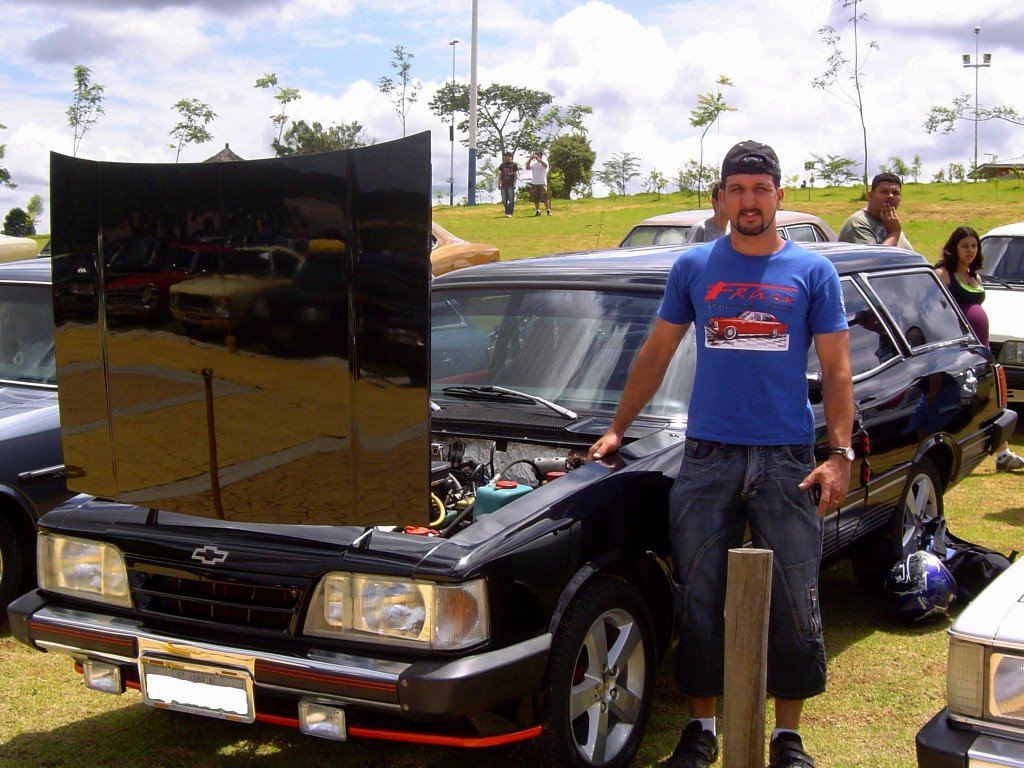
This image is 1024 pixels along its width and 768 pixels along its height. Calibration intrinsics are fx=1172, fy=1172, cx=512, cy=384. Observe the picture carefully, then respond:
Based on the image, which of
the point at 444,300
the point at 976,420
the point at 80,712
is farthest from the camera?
the point at 976,420

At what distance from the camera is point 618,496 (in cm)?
364

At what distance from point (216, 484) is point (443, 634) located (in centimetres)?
86

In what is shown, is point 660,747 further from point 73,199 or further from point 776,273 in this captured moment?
point 73,199

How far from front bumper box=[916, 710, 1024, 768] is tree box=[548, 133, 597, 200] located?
128ft

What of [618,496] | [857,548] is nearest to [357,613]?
[618,496]

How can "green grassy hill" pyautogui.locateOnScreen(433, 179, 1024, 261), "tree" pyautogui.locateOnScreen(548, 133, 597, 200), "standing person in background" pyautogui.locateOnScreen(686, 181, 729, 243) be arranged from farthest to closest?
"tree" pyautogui.locateOnScreen(548, 133, 597, 200) → "green grassy hill" pyautogui.locateOnScreen(433, 179, 1024, 261) → "standing person in background" pyautogui.locateOnScreen(686, 181, 729, 243)

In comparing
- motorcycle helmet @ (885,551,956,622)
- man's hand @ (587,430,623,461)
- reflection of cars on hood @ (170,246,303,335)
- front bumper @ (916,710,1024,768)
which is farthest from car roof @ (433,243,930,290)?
front bumper @ (916,710,1024,768)

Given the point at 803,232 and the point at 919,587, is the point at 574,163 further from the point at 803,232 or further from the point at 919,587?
the point at 919,587

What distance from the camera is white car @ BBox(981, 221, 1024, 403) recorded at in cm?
919

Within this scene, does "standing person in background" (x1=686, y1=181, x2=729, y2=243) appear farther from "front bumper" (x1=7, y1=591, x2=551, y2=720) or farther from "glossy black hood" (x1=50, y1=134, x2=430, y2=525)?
"front bumper" (x1=7, y1=591, x2=551, y2=720)

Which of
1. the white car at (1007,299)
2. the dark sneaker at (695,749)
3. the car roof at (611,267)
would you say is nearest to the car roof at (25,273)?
the car roof at (611,267)

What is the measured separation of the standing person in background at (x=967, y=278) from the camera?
8.07 meters

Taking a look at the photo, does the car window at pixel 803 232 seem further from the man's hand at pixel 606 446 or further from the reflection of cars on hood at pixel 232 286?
the reflection of cars on hood at pixel 232 286

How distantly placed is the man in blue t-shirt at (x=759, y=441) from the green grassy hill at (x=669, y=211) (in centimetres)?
1640
